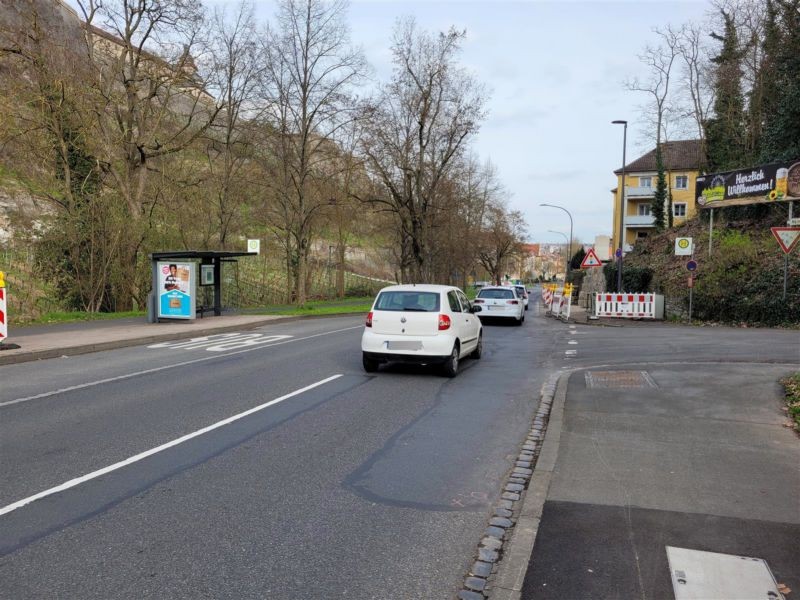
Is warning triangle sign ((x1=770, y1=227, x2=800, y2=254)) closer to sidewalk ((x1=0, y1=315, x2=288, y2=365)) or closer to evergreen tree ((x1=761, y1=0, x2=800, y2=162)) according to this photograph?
evergreen tree ((x1=761, y1=0, x2=800, y2=162))

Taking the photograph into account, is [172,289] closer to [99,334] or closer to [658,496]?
[99,334]

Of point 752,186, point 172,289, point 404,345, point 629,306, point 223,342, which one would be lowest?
point 223,342

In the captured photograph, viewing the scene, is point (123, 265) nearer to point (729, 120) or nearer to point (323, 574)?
point (323, 574)

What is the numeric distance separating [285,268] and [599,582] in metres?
41.5

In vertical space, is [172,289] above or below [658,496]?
above

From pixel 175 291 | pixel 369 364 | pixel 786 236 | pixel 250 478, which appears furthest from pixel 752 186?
pixel 250 478

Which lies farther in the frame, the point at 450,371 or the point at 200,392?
the point at 450,371

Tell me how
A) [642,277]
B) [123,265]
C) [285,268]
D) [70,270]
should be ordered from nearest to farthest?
[70,270] < [123,265] < [642,277] < [285,268]

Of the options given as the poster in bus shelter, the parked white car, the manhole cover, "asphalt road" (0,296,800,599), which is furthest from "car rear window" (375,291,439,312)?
the poster in bus shelter

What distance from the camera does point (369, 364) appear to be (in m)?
10.8

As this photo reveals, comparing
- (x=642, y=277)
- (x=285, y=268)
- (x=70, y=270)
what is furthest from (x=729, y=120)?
(x=70, y=270)

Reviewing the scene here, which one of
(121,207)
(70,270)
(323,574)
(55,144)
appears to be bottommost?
(323,574)

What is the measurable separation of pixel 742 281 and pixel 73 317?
24.5 metres

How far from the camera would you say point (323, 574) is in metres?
3.48
